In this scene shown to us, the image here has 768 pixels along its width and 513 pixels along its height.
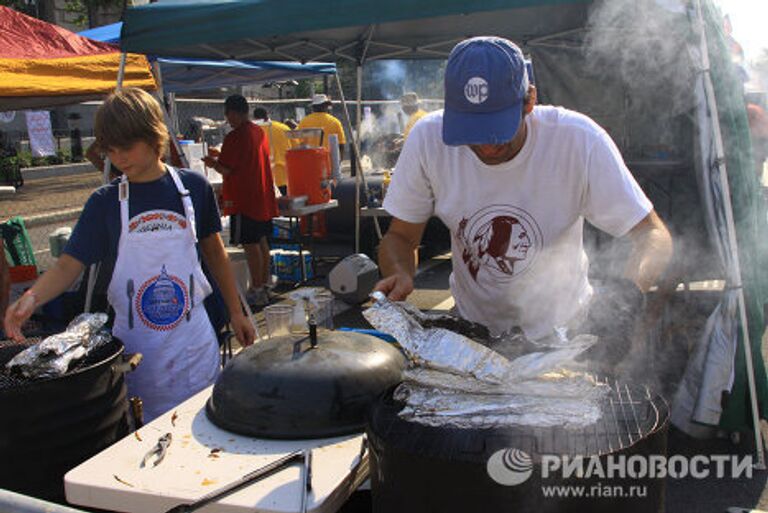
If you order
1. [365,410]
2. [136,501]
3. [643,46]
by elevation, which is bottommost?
[136,501]

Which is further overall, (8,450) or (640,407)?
(8,450)

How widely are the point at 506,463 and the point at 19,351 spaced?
162 cm

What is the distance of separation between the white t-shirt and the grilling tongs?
87 centimetres

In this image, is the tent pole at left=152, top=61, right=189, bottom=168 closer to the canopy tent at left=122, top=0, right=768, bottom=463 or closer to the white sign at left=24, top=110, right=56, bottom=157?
the canopy tent at left=122, top=0, right=768, bottom=463

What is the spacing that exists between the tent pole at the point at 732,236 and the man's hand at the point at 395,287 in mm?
2108

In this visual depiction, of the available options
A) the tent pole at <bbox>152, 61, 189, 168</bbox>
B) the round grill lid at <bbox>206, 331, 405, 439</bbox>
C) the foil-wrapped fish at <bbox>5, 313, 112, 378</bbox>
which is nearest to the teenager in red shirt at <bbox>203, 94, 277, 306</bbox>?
the tent pole at <bbox>152, 61, 189, 168</bbox>

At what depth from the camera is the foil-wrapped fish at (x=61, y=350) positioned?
6.16 feet

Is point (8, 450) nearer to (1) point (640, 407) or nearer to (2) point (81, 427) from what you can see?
(2) point (81, 427)

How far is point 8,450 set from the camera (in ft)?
5.96

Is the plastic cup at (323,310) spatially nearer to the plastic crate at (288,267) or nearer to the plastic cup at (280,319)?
the plastic cup at (280,319)

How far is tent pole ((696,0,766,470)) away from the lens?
337 centimetres

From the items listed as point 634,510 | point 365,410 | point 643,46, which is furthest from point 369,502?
point 643,46

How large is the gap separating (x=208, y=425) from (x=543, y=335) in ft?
3.22

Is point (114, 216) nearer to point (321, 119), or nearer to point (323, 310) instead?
point (323, 310)
